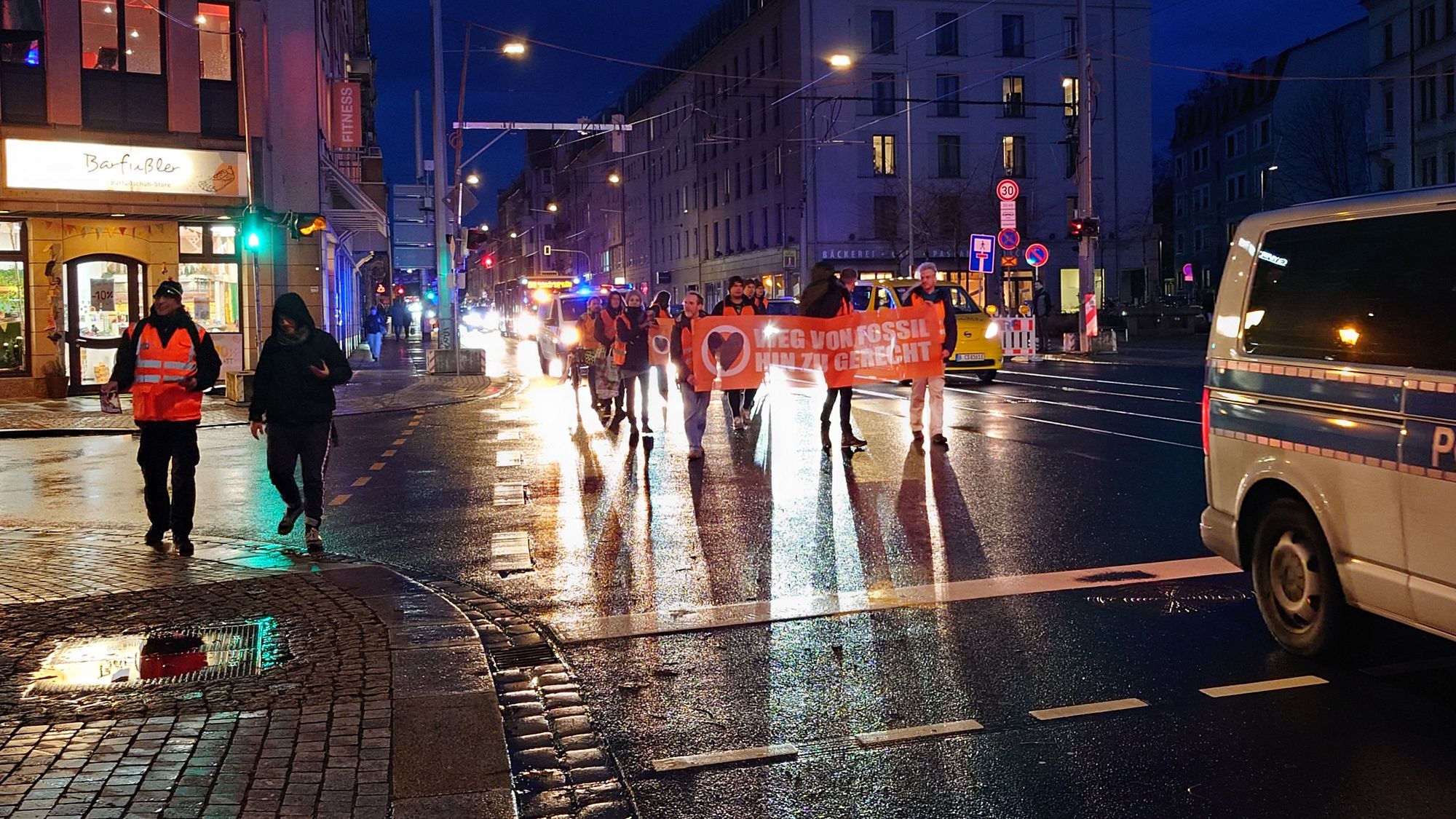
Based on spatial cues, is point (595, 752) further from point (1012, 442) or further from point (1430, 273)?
point (1012, 442)

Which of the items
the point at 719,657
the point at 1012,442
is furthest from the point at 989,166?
the point at 719,657

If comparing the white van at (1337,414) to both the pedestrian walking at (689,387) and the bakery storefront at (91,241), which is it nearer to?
the pedestrian walking at (689,387)

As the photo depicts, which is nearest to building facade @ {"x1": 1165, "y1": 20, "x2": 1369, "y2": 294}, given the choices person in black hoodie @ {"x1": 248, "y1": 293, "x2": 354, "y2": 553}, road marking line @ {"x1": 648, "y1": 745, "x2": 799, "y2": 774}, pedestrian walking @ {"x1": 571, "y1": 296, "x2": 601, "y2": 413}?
pedestrian walking @ {"x1": 571, "y1": 296, "x2": 601, "y2": 413}

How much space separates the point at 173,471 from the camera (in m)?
9.80

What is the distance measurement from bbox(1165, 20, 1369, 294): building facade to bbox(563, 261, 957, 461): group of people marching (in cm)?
4111

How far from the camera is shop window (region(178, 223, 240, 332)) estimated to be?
27484 millimetres

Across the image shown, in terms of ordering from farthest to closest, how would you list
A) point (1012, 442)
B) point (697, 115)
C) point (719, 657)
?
point (697, 115), point (1012, 442), point (719, 657)

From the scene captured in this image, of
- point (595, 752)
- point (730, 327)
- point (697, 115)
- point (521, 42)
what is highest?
point (697, 115)

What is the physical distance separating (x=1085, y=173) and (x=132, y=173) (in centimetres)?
2324

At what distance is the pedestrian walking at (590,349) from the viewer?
64.8 feet

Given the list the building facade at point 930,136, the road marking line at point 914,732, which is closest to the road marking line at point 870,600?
the road marking line at point 914,732

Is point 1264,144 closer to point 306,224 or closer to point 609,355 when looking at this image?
point 306,224

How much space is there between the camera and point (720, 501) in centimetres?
1159

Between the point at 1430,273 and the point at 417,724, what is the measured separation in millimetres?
4398
